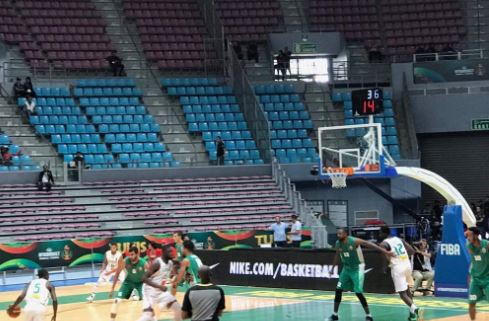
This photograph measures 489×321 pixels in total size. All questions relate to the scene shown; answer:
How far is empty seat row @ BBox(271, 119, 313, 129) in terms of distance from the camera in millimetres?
44312

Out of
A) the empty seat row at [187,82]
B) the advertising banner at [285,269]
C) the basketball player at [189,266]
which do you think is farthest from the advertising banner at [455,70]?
the basketball player at [189,266]

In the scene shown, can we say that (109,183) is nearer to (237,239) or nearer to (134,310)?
(237,239)

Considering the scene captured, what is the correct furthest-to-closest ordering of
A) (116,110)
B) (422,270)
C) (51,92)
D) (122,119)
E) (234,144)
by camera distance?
(234,144), (116,110), (51,92), (122,119), (422,270)

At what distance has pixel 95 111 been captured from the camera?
42.6 metres

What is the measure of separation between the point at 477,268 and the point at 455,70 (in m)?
27.2

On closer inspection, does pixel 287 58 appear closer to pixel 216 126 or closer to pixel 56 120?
pixel 216 126

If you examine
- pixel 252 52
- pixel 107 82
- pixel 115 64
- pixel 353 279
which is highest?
pixel 252 52

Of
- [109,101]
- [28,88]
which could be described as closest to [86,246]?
[28,88]

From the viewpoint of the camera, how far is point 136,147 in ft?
136

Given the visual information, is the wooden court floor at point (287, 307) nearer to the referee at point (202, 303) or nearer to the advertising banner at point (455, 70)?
the referee at point (202, 303)

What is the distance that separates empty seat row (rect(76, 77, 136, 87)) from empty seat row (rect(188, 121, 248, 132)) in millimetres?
3555

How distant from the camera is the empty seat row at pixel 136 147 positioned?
41062 millimetres

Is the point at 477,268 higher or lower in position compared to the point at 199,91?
lower

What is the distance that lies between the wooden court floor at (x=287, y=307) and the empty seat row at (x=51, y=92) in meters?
15.8
